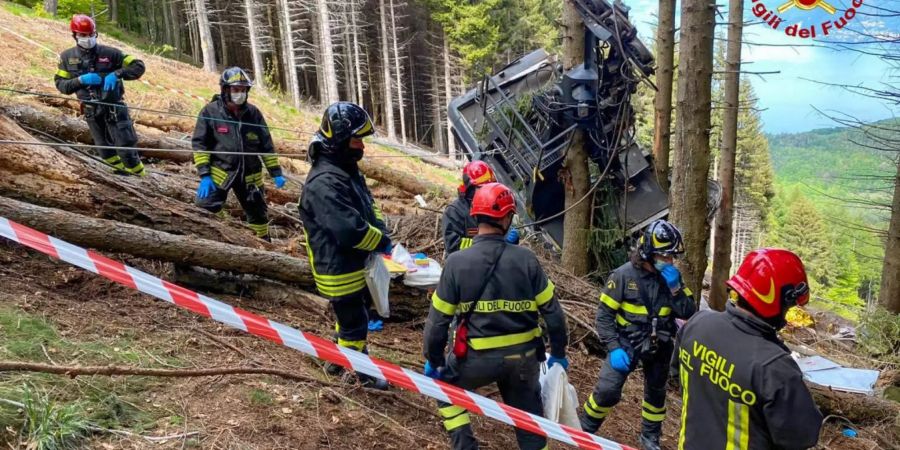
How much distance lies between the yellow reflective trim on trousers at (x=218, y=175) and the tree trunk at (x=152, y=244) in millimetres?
1373

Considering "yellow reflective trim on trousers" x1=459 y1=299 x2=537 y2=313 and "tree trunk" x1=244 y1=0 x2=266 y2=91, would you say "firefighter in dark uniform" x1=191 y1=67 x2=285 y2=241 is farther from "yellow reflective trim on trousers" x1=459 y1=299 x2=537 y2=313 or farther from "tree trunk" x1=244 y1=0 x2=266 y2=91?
"tree trunk" x1=244 y1=0 x2=266 y2=91

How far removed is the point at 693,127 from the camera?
4.93m

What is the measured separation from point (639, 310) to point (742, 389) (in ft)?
6.10

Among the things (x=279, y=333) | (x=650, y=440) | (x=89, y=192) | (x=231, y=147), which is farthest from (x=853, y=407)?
(x=89, y=192)

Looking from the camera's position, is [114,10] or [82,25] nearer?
[82,25]

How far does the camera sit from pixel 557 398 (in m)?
3.30

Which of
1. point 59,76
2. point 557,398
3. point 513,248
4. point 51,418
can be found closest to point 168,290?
point 51,418

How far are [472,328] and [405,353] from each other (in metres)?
1.71

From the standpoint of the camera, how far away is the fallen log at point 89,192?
168 inches

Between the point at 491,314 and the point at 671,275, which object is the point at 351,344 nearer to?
the point at 491,314

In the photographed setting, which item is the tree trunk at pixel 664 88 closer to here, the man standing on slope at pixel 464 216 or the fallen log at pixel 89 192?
the man standing on slope at pixel 464 216

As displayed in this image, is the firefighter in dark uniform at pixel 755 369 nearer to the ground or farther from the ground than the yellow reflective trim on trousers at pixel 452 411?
farther from the ground

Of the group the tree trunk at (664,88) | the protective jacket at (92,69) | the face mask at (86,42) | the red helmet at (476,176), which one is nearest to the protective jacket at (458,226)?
the red helmet at (476,176)

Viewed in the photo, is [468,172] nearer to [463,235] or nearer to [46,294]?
[463,235]
